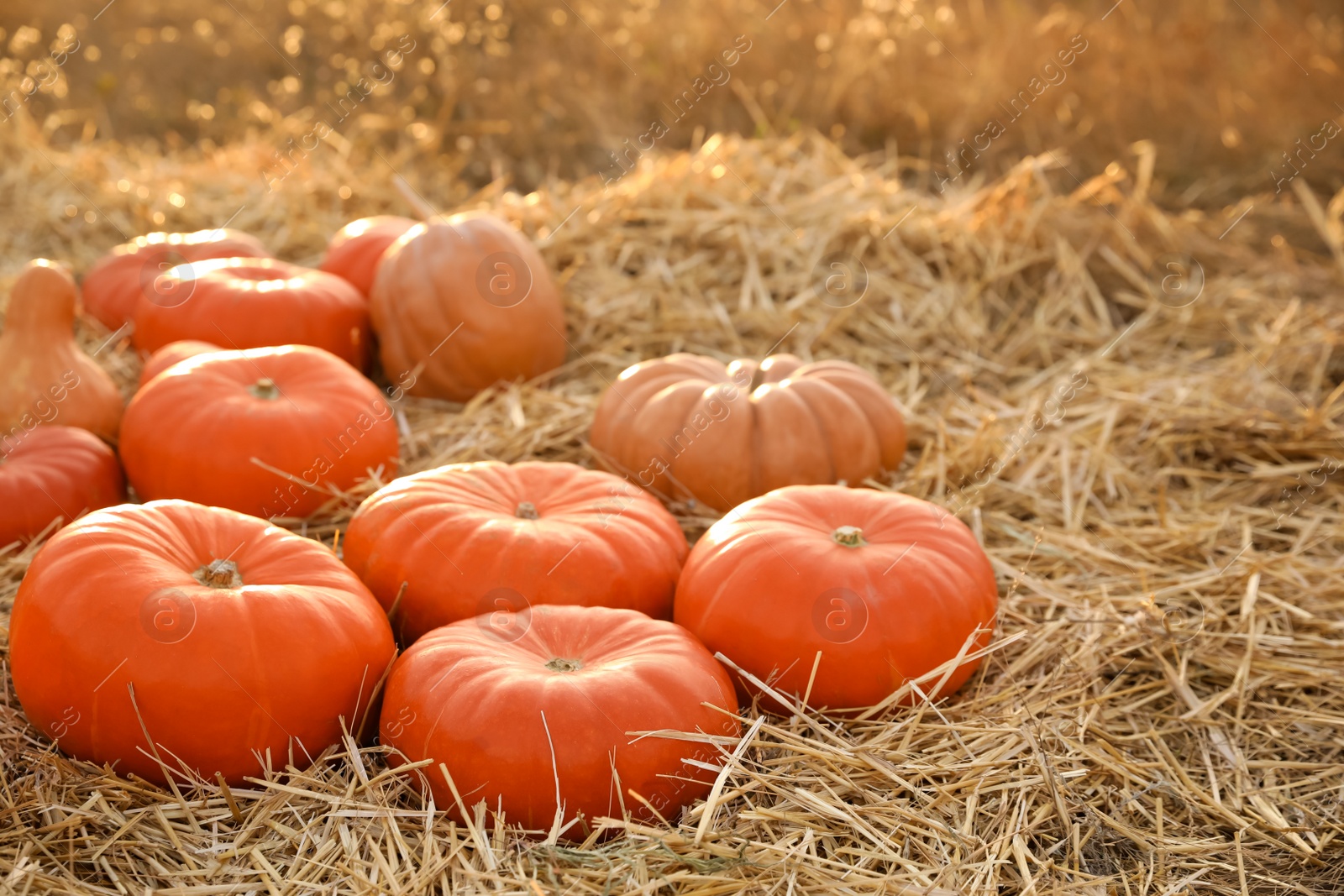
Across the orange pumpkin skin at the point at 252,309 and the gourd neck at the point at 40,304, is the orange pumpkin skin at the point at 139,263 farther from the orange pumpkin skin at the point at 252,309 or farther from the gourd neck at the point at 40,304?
the gourd neck at the point at 40,304

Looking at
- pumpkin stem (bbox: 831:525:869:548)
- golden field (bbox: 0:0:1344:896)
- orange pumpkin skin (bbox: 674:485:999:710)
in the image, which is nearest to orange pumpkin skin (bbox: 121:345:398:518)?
golden field (bbox: 0:0:1344:896)

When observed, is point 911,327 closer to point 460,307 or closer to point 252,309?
point 460,307

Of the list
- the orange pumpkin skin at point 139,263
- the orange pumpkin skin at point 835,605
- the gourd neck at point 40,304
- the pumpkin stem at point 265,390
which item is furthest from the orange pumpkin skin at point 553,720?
the orange pumpkin skin at point 139,263

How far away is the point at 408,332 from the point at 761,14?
5.62m

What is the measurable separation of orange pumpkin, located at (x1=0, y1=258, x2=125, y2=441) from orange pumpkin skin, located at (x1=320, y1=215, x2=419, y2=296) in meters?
1.27

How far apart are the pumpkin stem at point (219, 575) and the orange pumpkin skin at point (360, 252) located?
94.7 inches

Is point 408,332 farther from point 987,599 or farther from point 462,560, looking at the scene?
point 987,599

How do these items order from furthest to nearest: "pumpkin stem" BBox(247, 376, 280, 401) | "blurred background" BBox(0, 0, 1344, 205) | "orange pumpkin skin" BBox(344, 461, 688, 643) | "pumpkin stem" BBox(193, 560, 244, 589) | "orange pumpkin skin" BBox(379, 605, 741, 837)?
1. "blurred background" BBox(0, 0, 1344, 205)
2. "pumpkin stem" BBox(247, 376, 280, 401)
3. "orange pumpkin skin" BBox(344, 461, 688, 643)
4. "pumpkin stem" BBox(193, 560, 244, 589)
5. "orange pumpkin skin" BBox(379, 605, 741, 837)

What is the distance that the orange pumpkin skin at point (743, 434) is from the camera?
3.43 meters

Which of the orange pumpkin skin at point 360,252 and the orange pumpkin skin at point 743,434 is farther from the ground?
the orange pumpkin skin at point 360,252

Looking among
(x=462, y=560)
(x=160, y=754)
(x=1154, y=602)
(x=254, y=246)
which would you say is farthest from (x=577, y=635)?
(x=254, y=246)

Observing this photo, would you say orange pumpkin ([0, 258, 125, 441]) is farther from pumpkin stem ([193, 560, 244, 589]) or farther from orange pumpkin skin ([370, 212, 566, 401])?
pumpkin stem ([193, 560, 244, 589])

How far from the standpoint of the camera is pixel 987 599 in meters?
2.71

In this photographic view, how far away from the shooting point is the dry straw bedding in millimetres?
2137
